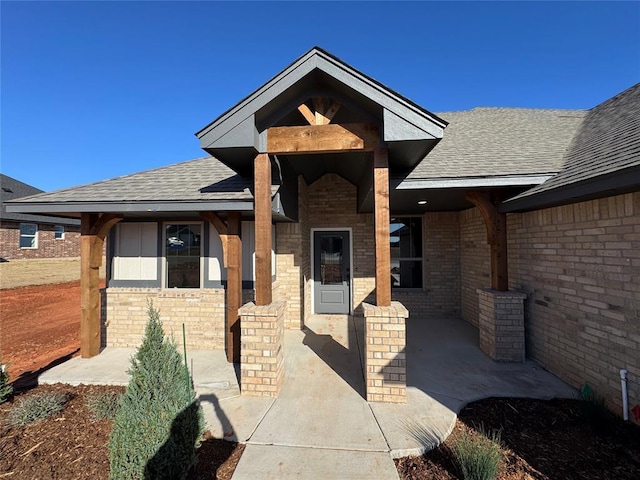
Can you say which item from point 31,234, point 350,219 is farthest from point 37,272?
point 350,219

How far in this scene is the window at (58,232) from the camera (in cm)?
1626

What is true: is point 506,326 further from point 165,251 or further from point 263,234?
point 165,251

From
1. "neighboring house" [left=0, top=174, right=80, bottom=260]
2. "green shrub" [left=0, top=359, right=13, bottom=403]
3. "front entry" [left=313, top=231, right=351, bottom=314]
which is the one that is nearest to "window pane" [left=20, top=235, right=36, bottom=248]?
"neighboring house" [left=0, top=174, right=80, bottom=260]

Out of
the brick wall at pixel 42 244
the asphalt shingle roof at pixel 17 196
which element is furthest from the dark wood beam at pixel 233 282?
the brick wall at pixel 42 244

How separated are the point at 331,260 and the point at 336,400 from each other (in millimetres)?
4655

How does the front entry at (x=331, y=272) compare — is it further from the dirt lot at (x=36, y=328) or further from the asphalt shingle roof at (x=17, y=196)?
the asphalt shingle roof at (x=17, y=196)

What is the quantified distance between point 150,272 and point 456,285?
7.73m

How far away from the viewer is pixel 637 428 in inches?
116

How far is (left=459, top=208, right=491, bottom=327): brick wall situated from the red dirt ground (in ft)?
29.3

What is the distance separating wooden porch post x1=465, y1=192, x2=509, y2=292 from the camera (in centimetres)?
499

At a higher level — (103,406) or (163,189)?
(163,189)

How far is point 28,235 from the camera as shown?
1495cm

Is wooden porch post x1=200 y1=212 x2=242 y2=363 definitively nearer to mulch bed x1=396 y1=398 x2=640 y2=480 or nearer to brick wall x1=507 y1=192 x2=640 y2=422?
mulch bed x1=396 y1=398 x2=640 y2=480

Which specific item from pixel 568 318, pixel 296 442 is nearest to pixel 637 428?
pixel 568 318
